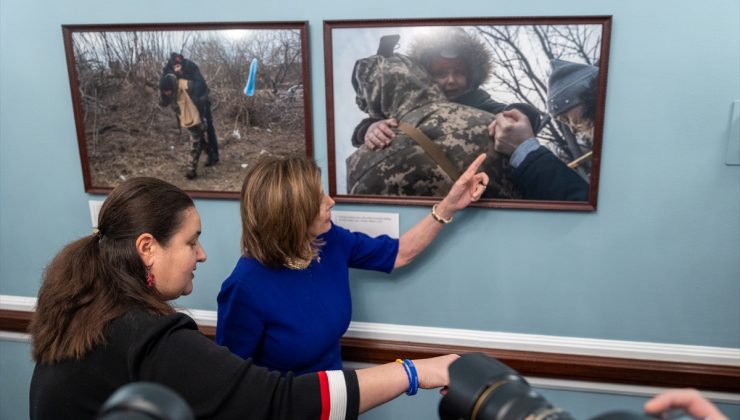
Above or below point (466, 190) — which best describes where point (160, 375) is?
below

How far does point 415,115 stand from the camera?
1.44 m

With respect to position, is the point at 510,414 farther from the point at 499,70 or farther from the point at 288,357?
the point at 499,70

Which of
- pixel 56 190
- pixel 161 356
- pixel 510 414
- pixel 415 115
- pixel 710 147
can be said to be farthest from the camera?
pixel 56 190

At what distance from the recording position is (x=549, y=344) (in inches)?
61.8

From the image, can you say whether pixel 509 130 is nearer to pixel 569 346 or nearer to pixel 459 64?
pixel 459 64

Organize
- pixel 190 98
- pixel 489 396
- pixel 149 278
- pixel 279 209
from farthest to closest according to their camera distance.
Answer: pixel 190 98 < pixel 279 209 < pixel 149 278 < pixel 489 396

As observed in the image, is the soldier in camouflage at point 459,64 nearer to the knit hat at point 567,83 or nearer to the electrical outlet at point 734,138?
the knit hat at point 567,83

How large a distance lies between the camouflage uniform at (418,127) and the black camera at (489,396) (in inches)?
32.4

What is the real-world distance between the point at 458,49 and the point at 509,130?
265mm

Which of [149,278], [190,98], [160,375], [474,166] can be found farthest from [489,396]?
[190,98]

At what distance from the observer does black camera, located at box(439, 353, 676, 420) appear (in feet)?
1.90

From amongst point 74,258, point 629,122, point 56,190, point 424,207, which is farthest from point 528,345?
point 56,190

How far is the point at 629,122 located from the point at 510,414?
3.46ft

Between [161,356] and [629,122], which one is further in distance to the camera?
[629,122]
